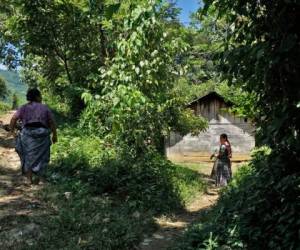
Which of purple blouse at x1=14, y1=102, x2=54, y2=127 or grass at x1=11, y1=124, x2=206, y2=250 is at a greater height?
purple blouse at x1=14, y1=102, x2=54, y2=127

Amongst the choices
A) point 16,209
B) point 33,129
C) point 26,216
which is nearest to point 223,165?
point 33,129

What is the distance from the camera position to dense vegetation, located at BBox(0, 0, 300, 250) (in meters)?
5.48

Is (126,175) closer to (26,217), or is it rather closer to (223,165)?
(26,217)

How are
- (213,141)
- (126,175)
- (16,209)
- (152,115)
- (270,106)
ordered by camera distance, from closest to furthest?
(270,106) < (16,209) < (126,175) < (152,115) < (213,141)

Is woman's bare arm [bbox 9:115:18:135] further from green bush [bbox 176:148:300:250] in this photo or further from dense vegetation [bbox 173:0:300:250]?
dense vegetation [bbox 173:0:300:250]

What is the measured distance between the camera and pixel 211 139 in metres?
31.2

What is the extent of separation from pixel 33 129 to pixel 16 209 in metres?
1.57

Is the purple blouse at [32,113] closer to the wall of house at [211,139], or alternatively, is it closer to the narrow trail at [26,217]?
the narrow trail at [26,217]

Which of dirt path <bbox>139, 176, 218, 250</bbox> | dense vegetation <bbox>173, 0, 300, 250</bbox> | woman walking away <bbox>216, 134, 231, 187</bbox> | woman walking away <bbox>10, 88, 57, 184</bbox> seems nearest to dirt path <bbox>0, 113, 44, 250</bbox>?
woman walking away <bbox>10, 88, 57, 184</bbox>

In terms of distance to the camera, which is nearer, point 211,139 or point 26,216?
point 26,216

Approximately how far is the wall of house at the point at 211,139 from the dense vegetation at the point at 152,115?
1002cm

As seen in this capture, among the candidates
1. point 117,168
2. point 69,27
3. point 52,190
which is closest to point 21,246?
point 52,190

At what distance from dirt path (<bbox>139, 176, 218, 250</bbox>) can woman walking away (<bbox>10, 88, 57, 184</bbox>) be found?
2461 mm

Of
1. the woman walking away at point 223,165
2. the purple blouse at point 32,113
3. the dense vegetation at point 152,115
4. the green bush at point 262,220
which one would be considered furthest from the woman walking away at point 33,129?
the woman walking away at point 223,165
